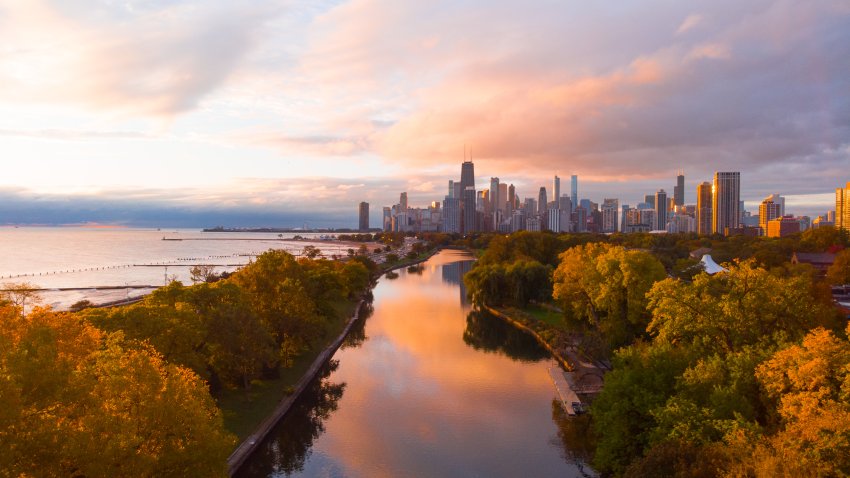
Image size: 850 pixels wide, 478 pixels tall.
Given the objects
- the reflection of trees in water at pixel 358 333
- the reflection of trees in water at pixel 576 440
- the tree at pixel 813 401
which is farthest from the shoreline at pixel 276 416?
the tree at pixel 813 401

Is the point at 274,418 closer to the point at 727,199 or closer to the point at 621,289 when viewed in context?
the point at 621,289

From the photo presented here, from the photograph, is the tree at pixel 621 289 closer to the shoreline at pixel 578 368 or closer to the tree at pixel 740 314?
the shoreline at pixel 578 368

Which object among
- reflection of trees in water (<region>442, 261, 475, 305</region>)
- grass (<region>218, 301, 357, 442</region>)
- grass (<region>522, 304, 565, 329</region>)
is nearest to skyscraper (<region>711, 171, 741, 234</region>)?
reflection of trees in water (<region>442, 261, 475, 305</region>)

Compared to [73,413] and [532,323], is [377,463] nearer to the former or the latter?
[73,413]

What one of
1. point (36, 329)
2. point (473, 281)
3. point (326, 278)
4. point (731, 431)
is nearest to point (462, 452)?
point (731, 431)

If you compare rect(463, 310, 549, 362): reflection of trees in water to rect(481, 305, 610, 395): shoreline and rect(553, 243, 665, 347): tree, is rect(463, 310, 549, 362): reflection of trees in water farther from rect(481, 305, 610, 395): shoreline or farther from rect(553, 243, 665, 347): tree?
rect(553, 243, 665, 347): tree

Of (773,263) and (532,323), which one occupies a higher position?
(773,263)
